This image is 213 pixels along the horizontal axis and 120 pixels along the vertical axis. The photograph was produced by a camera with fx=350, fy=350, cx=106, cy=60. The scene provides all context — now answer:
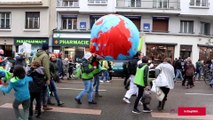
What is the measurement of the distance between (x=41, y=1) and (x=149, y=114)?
2548 centimetres

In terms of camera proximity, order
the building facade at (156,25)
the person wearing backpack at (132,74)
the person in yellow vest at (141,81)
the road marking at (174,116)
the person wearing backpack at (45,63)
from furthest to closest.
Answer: the building facade at (156,25)
the person wearing backpack at (132,74)
the person in yellow vest at (141,81)
the road marking at (174,116)
the person wearing backpack at (45,63)

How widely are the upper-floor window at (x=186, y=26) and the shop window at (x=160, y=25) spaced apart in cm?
157

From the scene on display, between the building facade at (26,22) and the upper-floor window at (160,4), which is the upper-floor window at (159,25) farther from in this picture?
the building facade at (26,22)

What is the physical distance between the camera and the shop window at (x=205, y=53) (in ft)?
112

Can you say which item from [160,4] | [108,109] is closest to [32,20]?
[160,4]

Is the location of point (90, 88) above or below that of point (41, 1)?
below

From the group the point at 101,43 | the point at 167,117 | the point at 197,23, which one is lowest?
the point at 167,117

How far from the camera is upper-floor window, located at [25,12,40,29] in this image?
1358 inches

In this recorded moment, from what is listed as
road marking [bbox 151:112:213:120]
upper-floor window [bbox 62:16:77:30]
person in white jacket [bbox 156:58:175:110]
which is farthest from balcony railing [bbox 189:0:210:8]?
road marking [bbox 151:112:213:120]

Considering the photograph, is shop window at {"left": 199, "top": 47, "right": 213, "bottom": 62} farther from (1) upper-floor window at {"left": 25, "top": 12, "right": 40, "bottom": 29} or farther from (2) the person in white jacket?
(2) the person in white jacket

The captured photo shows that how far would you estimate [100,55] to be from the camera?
12.3 m

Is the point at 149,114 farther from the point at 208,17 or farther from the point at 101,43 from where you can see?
the point at 208,17

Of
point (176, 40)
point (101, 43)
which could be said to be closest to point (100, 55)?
point (101, 43)

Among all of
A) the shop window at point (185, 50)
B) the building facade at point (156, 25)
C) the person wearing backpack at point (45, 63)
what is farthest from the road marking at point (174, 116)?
the shop window at point (185, 50)
